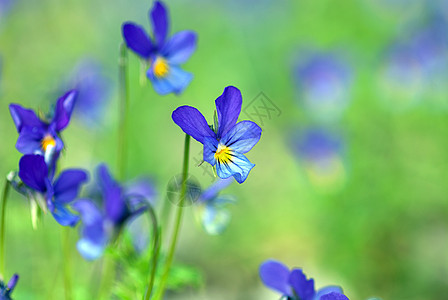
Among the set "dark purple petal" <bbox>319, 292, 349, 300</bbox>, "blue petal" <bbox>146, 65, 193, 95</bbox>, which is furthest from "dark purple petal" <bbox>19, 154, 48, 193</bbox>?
"dark purple petal" <bbox>319, 292, 349, 300</bbox>

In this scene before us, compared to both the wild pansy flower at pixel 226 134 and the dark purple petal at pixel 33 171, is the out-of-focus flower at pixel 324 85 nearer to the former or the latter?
the wild pansy flower at pixel 226 134

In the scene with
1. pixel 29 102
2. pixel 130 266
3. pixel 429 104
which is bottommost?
pixel 130 266

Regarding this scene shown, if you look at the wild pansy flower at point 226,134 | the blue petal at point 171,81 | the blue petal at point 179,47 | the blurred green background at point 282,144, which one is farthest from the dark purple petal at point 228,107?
the blurred green background at point 282,144

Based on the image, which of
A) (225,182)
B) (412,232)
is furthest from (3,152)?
(412,232)

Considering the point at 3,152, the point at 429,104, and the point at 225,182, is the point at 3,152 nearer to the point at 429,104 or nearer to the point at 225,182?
the point at 225,182

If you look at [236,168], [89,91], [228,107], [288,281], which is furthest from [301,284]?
[89,91]

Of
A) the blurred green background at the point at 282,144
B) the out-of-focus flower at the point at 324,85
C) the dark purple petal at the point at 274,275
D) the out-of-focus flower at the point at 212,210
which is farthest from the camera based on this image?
the out-of-focus flower at the point at 324,85

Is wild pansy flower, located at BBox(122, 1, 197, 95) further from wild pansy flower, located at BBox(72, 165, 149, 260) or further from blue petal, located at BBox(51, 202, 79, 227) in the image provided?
blue petal, located at BBox(51, 202, 79, 227)

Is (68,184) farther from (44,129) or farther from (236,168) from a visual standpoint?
(236,168)
